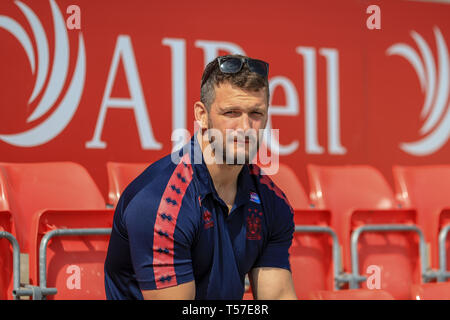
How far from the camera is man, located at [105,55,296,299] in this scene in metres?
2.25

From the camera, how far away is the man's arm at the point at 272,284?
102 inches

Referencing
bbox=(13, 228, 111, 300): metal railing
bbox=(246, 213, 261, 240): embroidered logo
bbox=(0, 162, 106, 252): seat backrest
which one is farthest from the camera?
bbox=(0, 162, 106, 252): seat backrest

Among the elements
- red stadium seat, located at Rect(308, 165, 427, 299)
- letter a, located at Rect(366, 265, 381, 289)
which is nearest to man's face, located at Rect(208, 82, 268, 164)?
red stadium seat, located at Rect(308, 165, 427, 299)

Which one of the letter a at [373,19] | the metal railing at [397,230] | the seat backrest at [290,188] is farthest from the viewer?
the letter a at [373,19]

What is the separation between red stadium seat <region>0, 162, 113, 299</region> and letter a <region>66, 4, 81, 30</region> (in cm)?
137

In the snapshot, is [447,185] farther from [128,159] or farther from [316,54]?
[128,159]

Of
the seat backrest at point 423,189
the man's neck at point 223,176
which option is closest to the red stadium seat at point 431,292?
the man's neck at point 223,176

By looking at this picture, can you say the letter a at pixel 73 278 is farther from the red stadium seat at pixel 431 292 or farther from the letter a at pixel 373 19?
the letter a at pixel 373 19

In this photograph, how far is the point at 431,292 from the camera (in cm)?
283

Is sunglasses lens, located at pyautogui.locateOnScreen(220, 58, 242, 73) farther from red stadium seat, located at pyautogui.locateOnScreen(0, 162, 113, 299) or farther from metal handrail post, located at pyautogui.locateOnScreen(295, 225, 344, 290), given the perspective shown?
metal handrail post, located at pyautogui.locateOnScreen(295, 225, 344, 290)

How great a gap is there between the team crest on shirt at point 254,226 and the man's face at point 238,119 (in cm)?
23

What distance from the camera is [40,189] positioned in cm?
401

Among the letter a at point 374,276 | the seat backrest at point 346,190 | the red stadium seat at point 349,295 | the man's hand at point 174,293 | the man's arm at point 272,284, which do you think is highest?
the seat backrest at point 346,190
